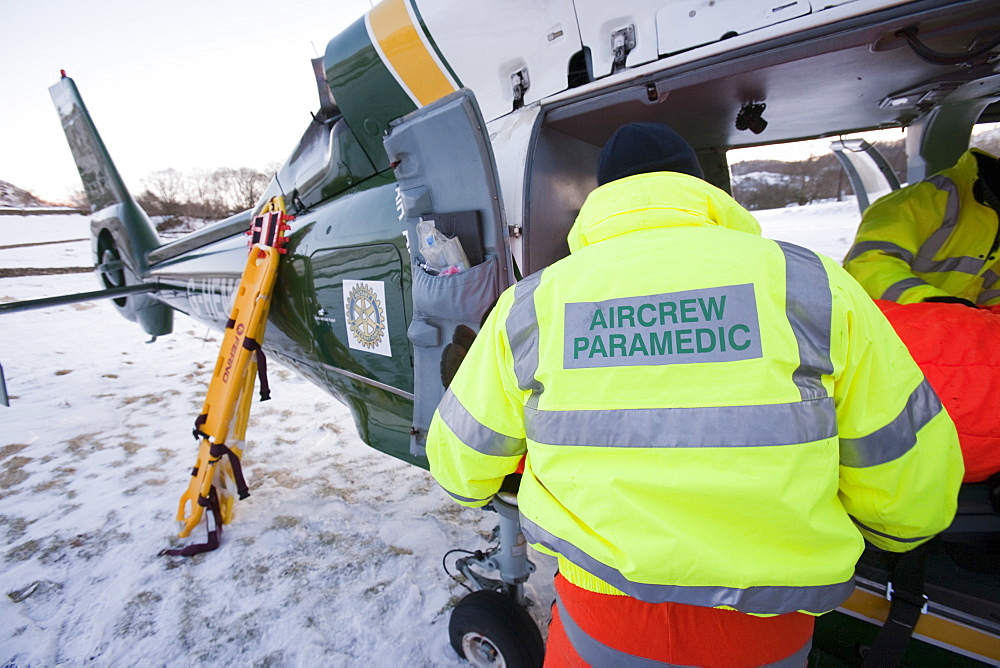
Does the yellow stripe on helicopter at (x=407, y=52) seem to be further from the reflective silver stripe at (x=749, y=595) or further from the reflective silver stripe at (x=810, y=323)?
the reflective silver stripe at (x=749, y=595)

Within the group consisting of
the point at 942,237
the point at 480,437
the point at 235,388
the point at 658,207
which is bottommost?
the point at 235,388

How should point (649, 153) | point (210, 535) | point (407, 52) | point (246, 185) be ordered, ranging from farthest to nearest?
point (246, 185)
point (210, 535)
point (407, 52)
point (649, 153)

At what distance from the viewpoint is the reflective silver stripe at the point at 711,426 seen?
0.75 metres

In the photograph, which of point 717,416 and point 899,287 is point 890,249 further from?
point 717,416

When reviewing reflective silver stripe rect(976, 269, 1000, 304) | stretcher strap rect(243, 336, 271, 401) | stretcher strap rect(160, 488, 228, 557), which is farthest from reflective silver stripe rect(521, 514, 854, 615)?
stretcher strap rect(160, 488, 228, 557)

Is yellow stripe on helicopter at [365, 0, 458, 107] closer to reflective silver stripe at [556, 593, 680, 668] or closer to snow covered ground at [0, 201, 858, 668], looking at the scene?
reflective silver stripe at [556, 593, 680, 668]

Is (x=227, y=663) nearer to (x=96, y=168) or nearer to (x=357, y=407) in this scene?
(x=357, y=407)

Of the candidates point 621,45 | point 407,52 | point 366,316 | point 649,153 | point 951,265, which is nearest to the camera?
point 649,153

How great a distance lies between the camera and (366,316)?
7.23 feet

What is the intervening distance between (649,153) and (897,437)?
0.73 metres

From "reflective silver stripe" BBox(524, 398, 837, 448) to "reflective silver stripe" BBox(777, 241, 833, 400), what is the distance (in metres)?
0.04

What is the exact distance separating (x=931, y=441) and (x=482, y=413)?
2.82ft

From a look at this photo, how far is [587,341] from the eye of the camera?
862mm

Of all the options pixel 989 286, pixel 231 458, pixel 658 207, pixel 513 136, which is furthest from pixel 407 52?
pixel 989 286
